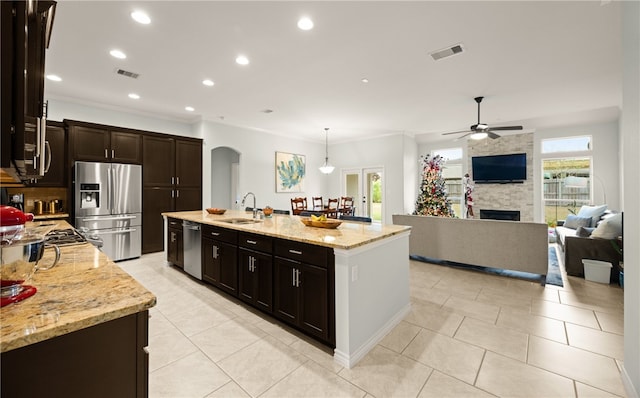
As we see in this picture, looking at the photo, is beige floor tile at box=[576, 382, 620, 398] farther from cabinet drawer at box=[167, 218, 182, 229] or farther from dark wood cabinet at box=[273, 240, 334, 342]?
cabinet drawer at box=[167, 218, 182, 229]

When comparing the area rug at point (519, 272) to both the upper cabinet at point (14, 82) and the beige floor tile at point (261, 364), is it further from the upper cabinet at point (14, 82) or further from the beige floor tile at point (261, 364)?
the upper cabinet at point (14, 82)

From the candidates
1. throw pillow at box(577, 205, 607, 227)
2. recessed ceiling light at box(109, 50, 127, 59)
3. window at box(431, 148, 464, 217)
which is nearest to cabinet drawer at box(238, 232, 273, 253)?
recessed ceiling light at box(109, 50, 127, 59)

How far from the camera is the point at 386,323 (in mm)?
2525

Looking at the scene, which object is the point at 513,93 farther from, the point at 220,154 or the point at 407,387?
the point at 220,154

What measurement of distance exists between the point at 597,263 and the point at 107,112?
27.6ft

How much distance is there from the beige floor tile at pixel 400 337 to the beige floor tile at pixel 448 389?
1.26ft

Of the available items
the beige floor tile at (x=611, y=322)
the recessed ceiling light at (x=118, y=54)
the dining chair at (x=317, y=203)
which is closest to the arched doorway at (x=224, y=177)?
the dining chair at (x=317, y=203)

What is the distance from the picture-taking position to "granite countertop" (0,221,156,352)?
764 millimetres

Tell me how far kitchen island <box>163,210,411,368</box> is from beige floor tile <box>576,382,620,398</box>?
4.22 feet

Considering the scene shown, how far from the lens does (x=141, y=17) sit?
2.71 meters

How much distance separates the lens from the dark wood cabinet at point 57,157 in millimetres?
4523

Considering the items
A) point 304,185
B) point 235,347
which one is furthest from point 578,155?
point 235,347

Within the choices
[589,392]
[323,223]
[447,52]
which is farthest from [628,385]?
[447,52]

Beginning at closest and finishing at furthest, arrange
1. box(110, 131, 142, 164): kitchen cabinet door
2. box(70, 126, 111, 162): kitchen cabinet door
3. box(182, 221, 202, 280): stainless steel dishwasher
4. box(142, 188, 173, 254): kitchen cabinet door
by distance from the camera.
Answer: box(182, 221, 202, 280): stainless steel dishwasher
box(70, 126, 111, 162): kitchen cabinet door
box(110, 131, 142, 164): kitchen cabinet door
box(142, 188, 173, 254): kitchen cabinet door
